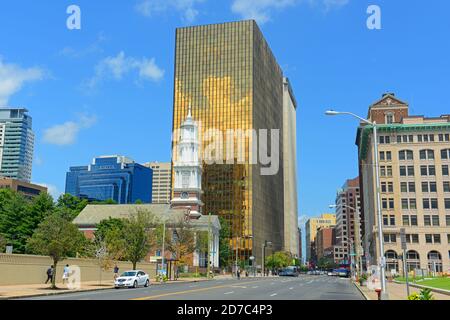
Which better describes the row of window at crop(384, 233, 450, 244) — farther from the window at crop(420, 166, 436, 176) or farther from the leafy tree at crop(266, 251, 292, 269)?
the leafy tree at crop(266, 251, 292, 269)

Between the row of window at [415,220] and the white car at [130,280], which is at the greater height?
the row of window at [415,220]

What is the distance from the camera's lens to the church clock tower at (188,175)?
115 meters

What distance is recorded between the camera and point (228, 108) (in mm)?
161125

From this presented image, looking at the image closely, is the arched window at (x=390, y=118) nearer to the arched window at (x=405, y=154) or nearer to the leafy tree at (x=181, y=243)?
the arched window at (x=405, y=154)

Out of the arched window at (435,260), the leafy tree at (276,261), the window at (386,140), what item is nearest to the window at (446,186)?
the arched window at (435,260)

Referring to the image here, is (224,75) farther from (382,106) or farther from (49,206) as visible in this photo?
(49,206)

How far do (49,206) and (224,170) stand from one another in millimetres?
76802

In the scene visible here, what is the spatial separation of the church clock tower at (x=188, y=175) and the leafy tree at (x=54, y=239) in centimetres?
7589

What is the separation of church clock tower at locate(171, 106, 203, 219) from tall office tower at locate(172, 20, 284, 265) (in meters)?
42.3

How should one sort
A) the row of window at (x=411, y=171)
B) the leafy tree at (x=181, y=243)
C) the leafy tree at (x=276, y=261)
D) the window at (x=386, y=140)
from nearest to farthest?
the leafy tree at (x=181, y=243) < the row of window at (x=411, y=171) < the window at (x=386, y=140) < the leafy tree at (x=276, y=261)

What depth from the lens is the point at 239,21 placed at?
169 meters
